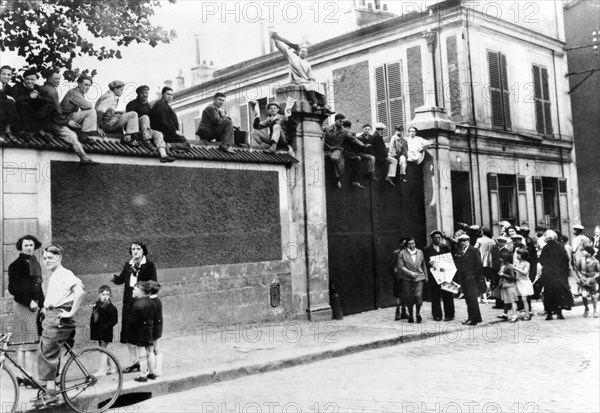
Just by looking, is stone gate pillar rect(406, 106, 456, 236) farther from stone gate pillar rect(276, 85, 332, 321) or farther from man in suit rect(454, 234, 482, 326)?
stone gate pillar rect(276, 85, 332, 321)

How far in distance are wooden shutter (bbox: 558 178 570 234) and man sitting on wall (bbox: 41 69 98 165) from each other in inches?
672

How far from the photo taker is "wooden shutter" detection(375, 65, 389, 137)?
20703 mm

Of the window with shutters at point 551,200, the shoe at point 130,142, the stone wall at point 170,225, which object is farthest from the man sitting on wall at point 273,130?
the window with shutters at point 551,200

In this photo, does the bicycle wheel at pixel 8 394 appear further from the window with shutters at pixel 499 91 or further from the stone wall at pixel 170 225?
the window with shutters at pixel 499 91

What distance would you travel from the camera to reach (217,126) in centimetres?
1148

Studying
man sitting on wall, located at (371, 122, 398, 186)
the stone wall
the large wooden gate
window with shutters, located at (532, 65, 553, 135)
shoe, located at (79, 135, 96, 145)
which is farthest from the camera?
window with shutters, located at (532, 65, 553, 135)

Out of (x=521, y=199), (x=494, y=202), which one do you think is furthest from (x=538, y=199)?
(x=494, y=202)

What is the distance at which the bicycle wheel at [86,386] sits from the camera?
261 inches

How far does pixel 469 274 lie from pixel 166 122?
245 inches

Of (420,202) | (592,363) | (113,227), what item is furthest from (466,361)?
(420,202)

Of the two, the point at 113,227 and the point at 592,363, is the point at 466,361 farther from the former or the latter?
the point at 113,227

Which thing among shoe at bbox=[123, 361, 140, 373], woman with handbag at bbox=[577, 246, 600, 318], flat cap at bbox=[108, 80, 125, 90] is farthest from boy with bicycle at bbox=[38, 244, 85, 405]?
woman with handbag at bbox=[577, 246, 600, 318]

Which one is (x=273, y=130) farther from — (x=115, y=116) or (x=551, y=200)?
(x=551, y=200)

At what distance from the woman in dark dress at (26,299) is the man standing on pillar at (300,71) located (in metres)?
6.53
